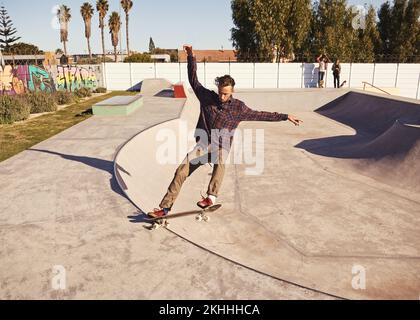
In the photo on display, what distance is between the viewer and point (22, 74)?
64.4ft

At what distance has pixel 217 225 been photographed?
4.78m

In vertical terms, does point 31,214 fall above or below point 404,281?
above

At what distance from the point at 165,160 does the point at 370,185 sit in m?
4.73

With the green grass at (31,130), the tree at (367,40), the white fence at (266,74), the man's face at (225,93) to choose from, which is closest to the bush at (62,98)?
the green grass at (31,130)

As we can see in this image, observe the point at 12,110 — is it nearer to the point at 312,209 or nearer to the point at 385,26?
the point at 312,209

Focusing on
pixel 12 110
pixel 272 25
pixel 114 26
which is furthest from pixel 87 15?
pixel 12 110

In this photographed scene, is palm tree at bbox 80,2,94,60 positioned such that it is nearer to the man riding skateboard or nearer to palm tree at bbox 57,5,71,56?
palm tree at bbox 57,5,71,56

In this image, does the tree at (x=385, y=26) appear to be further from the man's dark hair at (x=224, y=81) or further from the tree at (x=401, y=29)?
the man's dark hair at (x=224, y=81)

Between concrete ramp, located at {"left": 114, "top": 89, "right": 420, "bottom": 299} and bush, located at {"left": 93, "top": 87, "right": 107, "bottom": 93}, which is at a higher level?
bush, located at {"left": 93, "top": 87, "right": 107, "bottom": 93}

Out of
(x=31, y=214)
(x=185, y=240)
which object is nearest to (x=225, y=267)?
(x=185, y=240)

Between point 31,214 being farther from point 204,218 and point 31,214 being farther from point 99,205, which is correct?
point 204,218

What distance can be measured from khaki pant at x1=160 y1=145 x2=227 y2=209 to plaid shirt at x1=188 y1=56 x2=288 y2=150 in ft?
0.48

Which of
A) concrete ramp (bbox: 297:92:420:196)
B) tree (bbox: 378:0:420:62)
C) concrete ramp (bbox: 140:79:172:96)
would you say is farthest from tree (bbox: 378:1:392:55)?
concrete ramp (bbox: 297:92:420:196)

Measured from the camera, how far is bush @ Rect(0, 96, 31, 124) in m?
12.7
